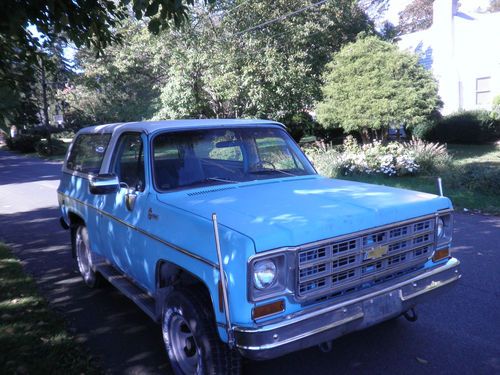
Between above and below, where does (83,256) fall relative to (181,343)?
above

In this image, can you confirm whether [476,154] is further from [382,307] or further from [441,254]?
[382,307]

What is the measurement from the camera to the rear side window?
16.3 ft

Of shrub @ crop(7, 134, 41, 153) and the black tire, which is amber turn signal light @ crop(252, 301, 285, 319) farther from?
shrub @ crop(7, 134, 41, 153)

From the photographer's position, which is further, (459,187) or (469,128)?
(469,128)

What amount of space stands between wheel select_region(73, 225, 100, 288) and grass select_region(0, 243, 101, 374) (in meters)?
0.56

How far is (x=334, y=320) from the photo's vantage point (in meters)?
2.82

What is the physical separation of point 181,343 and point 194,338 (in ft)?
1.19

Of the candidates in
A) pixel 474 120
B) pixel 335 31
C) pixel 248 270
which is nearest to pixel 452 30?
pixel 474 120

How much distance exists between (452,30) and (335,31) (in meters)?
7.59

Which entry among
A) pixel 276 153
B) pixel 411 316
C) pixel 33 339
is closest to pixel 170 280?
pixel 33 339

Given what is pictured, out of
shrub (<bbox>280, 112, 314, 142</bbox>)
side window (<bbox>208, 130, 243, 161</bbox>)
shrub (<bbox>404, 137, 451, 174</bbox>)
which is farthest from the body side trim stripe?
shrub (<bbox>280, 112, 314, 142</bbox>)

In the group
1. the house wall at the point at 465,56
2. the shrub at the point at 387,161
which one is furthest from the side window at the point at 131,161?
the house wall at the point at 465,56

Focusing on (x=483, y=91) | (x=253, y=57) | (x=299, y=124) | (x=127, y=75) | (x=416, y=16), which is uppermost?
(x=416, y=16)

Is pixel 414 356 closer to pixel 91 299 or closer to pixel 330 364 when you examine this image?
pixel 330 364
